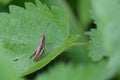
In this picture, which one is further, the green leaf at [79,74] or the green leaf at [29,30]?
the green leaf at [29,30]

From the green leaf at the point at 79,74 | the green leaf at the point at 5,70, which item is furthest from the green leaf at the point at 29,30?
the green leaf at the point at 5,70

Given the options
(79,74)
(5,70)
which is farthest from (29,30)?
(5,70)

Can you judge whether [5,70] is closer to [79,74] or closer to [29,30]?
[79,74]

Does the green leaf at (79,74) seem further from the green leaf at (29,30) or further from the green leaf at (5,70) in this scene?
the green leaf at (5,70)

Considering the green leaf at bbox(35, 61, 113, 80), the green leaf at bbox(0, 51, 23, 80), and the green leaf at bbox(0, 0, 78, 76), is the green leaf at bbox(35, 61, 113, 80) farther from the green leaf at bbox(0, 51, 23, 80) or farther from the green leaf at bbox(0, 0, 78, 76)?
the green leaf at bbox(0, 51, 23, 80)

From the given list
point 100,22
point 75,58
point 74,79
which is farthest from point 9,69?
point 75,58

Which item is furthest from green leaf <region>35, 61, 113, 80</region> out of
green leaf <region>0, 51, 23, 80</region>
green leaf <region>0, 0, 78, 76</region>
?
green leaf <region>0, 51, 23, 80</region>

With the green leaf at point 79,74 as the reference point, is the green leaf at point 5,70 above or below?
above
